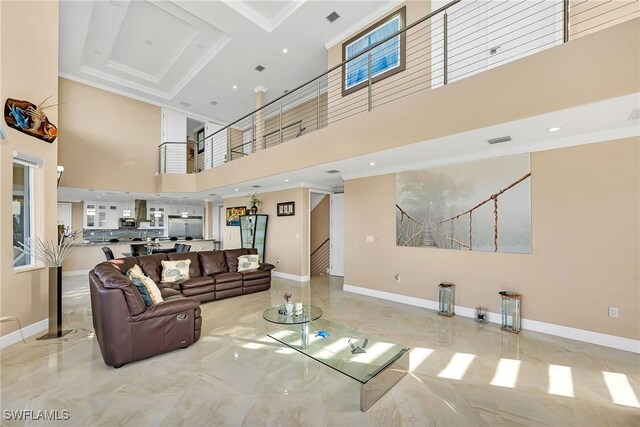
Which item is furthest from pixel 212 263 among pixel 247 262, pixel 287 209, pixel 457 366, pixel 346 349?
pixel 457 366

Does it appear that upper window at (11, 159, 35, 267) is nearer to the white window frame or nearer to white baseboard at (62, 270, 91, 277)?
the white window frame

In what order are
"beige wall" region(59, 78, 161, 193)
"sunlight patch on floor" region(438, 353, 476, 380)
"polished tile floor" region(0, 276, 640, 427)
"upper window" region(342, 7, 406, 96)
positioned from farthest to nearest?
"beige wall" region(59, 78, 161, 193)
"upper window" region(342, 7, 406, 96)
"sunlight patch on floor" region(438, 353, 476, 380)
"polished tile floor" region(0, 276, 640, 427)

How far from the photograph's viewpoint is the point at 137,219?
10.3m

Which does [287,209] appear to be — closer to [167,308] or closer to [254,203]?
[254,203]

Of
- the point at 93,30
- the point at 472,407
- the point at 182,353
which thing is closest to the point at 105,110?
the point at 93,30

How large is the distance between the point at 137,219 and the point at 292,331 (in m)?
9.86

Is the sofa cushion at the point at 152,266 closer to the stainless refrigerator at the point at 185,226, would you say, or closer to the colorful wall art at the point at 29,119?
the colorful wall art at the point at 29,119

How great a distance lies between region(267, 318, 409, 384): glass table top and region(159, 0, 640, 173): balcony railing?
3176 millimetres

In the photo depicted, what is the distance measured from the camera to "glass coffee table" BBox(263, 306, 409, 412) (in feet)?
7.38

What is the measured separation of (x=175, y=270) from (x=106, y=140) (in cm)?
576

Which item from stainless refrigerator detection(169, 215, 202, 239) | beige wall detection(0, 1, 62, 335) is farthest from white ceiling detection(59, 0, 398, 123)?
stainless refrigerator detection(169, 215, 202, 239)

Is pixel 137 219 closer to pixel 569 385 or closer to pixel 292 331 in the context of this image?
pixel 292 331

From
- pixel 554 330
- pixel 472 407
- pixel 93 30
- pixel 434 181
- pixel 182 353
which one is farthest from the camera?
pixel 93 30

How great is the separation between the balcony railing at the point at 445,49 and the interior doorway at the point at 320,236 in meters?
2.34
